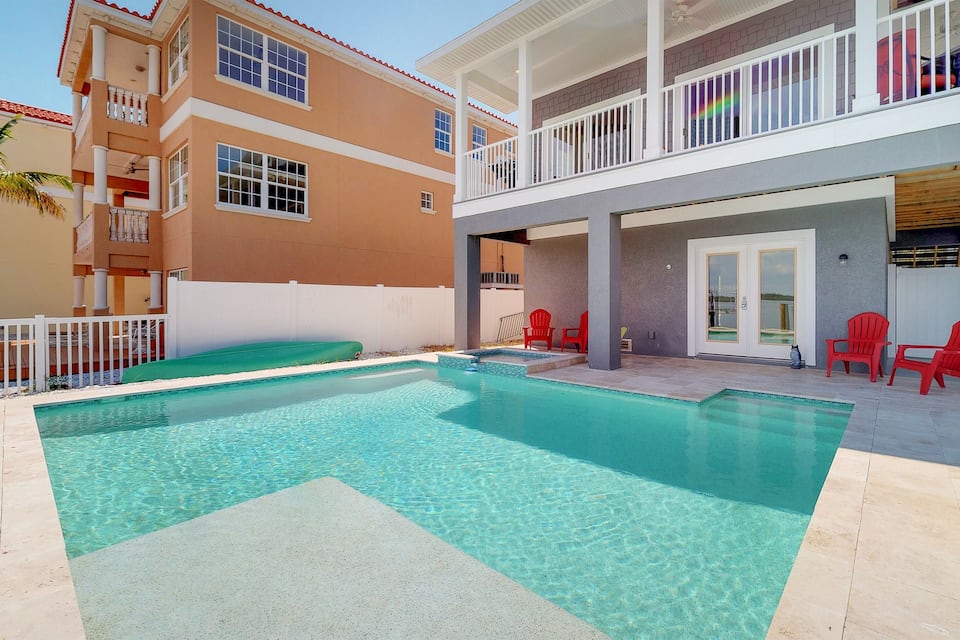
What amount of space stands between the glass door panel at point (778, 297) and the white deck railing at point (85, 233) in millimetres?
16443

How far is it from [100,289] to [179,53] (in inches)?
255

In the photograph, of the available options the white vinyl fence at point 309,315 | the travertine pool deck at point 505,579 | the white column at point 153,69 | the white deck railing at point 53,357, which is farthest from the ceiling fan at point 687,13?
the white column at point 153,69

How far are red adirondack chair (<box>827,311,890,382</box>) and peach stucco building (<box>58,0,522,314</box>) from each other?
11622mm

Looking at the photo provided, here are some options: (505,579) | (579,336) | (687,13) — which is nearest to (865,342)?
(579,336)

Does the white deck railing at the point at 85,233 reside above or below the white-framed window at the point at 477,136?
below

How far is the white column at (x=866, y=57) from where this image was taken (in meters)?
5.73

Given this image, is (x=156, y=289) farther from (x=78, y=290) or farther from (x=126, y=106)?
(x=78, y=290)

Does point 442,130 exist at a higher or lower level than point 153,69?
higher

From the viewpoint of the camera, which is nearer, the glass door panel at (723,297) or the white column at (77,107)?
the glass door panel at (723,297)

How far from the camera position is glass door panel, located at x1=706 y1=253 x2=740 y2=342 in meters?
9.63

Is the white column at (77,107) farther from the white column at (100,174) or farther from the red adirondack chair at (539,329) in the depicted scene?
the red adirondack chair at (539,329)

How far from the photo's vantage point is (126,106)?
1215cm

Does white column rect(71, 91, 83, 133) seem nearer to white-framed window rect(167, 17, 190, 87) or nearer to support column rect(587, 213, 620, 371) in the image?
white-framed window rect(167, 17, 190, 87)

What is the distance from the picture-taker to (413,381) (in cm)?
833
